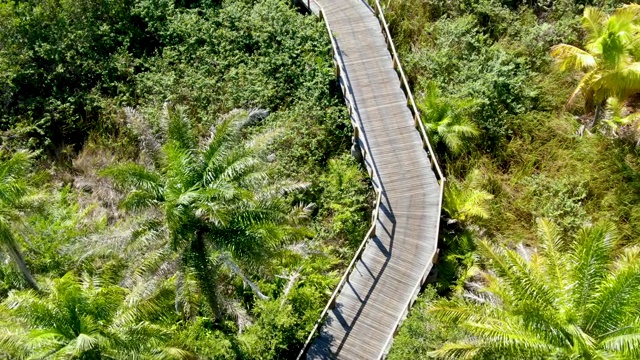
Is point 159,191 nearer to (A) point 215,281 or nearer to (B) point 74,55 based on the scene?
(A) point 215,281

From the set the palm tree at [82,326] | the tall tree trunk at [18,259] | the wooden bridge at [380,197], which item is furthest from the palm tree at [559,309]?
the tall tree trunk at [18,259]

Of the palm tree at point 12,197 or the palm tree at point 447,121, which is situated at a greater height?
the palm tree at point 12,197

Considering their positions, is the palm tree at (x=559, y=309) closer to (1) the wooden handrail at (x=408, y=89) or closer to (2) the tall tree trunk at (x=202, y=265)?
(2) the tall tree trunk at (x=202, y=265)

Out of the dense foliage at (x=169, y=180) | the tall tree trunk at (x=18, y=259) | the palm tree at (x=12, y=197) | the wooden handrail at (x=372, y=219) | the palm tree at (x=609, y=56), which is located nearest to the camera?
the dense foliage at (x=169, y=180)

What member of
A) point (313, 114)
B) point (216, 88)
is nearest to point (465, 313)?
point (313, 114)

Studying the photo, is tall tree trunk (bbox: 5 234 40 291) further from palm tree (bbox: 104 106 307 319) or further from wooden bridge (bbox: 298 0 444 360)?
wooden bridge (bbox: 298 0 444 360)

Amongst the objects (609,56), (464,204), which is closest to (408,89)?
(464,204)
